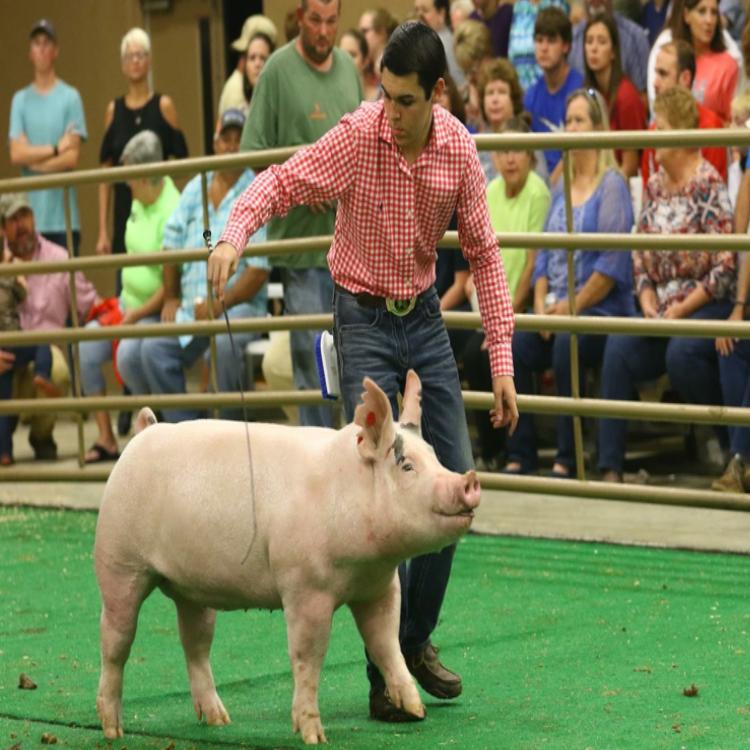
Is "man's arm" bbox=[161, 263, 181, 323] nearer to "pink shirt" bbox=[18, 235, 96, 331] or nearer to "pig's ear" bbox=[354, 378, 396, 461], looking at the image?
"pink shirt" bbox=[18, 235, 96, 331]

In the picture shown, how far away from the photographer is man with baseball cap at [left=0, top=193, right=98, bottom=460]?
11.3 m

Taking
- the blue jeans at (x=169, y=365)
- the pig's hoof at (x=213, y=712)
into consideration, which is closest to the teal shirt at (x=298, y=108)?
the blue jeans at (x=169, y=365)

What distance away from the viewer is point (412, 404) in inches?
216

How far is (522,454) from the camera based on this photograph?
382 inches

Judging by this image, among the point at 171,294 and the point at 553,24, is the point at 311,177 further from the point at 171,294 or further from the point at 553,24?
the point at 553,24

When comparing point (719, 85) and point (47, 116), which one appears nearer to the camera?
point (719, 85)

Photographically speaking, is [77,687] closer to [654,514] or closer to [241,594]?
[241,594]

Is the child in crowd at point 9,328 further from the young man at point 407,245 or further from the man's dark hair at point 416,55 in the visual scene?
the man's dark hair at point 416,55

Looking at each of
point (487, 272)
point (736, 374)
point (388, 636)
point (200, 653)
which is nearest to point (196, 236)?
point (736, 374)

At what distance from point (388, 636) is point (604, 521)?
3.47 metres

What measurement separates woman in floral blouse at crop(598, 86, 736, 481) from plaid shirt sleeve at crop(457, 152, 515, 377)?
329 cm

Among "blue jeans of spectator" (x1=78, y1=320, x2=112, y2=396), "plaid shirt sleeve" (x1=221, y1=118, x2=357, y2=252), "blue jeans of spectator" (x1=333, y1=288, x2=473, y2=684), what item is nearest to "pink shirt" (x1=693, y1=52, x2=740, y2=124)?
"blue jeans of spectator" (x1=78, y1=320, x2=112, y2=396)

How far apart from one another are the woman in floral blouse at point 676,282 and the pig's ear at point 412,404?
3.72m

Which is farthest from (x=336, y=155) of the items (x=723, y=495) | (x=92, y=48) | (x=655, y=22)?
(x=92, y=48)
